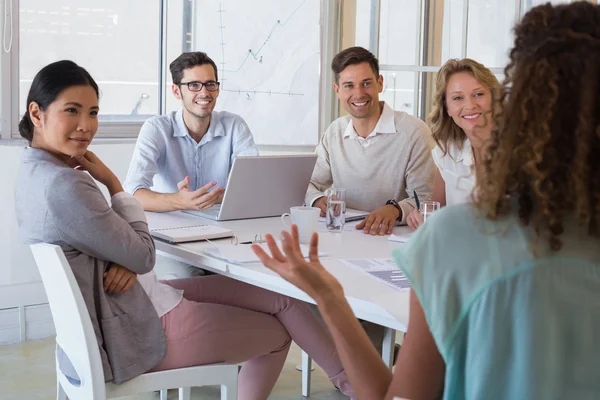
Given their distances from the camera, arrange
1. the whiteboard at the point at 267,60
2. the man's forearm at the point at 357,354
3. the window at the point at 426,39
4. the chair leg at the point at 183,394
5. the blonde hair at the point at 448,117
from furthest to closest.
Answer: the whiteboard at the point at 267,60 < the window at the point at 426,39 < the blonde hair at the point at 448,117 < the chair leg at the point at 183,394 < the man's forearm at the point at 357,354

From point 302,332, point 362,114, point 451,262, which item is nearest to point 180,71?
point 362,114

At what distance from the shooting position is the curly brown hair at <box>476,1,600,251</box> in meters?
0.87

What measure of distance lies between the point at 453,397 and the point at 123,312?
117 centimetres

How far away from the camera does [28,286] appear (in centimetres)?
368

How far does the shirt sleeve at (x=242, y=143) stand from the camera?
3.30 m

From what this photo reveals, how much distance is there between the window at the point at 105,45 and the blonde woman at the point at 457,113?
1662 millimetres

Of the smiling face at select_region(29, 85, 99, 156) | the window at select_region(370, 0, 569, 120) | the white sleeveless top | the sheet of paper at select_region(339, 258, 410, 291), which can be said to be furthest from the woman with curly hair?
the window at select_region(370, 0, 569, 120)

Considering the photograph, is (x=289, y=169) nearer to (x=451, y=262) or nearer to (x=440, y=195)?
(x=440, y=195)

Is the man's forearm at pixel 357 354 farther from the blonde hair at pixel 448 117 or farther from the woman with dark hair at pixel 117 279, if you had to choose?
the blonde hair at pixel 448 117

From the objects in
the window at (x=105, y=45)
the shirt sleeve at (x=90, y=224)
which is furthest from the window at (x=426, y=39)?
the shirt sleeve at (x=90, y=224)

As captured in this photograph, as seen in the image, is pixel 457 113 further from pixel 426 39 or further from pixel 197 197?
pixel 426 39

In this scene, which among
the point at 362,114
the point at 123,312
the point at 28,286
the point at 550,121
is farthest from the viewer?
the point at 28,286

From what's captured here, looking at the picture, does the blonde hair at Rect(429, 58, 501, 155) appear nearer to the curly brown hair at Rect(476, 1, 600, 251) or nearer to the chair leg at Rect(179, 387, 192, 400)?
the chair leg at Rect(179, 387, 192, 400)

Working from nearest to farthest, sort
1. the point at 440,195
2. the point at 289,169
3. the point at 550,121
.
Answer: the point at 550,121
the point at 289,169
the point at 440,195
